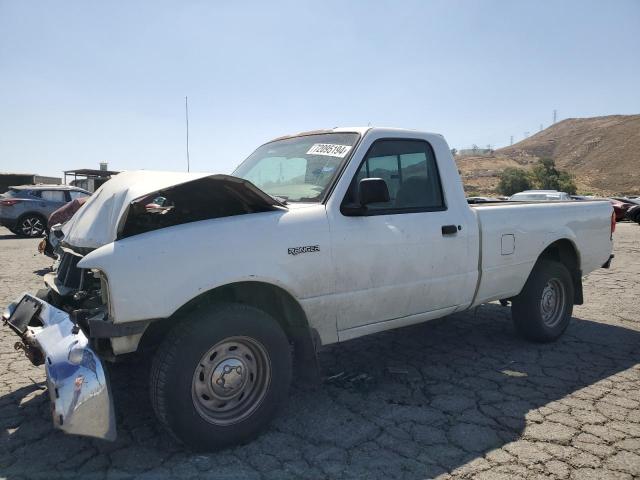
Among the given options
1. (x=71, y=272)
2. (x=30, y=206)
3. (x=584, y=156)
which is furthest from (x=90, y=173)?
(x=584, y=156)

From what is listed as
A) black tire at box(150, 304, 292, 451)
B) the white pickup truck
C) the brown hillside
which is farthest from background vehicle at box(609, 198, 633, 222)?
the brown hillside

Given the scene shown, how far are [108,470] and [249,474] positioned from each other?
77cm

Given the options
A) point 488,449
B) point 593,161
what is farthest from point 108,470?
point 593,161

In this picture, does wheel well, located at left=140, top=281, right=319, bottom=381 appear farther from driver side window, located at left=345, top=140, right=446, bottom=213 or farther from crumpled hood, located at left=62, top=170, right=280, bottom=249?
driver side window, located at left=345, top=140, right=446, bottom=213

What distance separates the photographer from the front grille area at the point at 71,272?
322cm

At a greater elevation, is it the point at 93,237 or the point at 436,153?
the point at 436,153

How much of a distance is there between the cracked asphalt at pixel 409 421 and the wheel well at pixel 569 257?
1.83ft

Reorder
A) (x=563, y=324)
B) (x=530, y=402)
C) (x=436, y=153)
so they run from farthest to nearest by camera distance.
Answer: (x=563, y=324), (x=436, y=153), (x=530, y=402)

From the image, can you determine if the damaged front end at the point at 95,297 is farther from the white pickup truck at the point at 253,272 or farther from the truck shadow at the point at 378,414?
the truck shadow at the point at 378,414

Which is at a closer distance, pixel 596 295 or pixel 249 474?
pixel 249 474

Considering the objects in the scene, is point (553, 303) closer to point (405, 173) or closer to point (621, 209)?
point (405, 173)

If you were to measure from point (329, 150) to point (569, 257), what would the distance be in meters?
3.12

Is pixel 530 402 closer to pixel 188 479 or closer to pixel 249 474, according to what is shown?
pixel 249 474

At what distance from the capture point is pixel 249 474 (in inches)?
102
